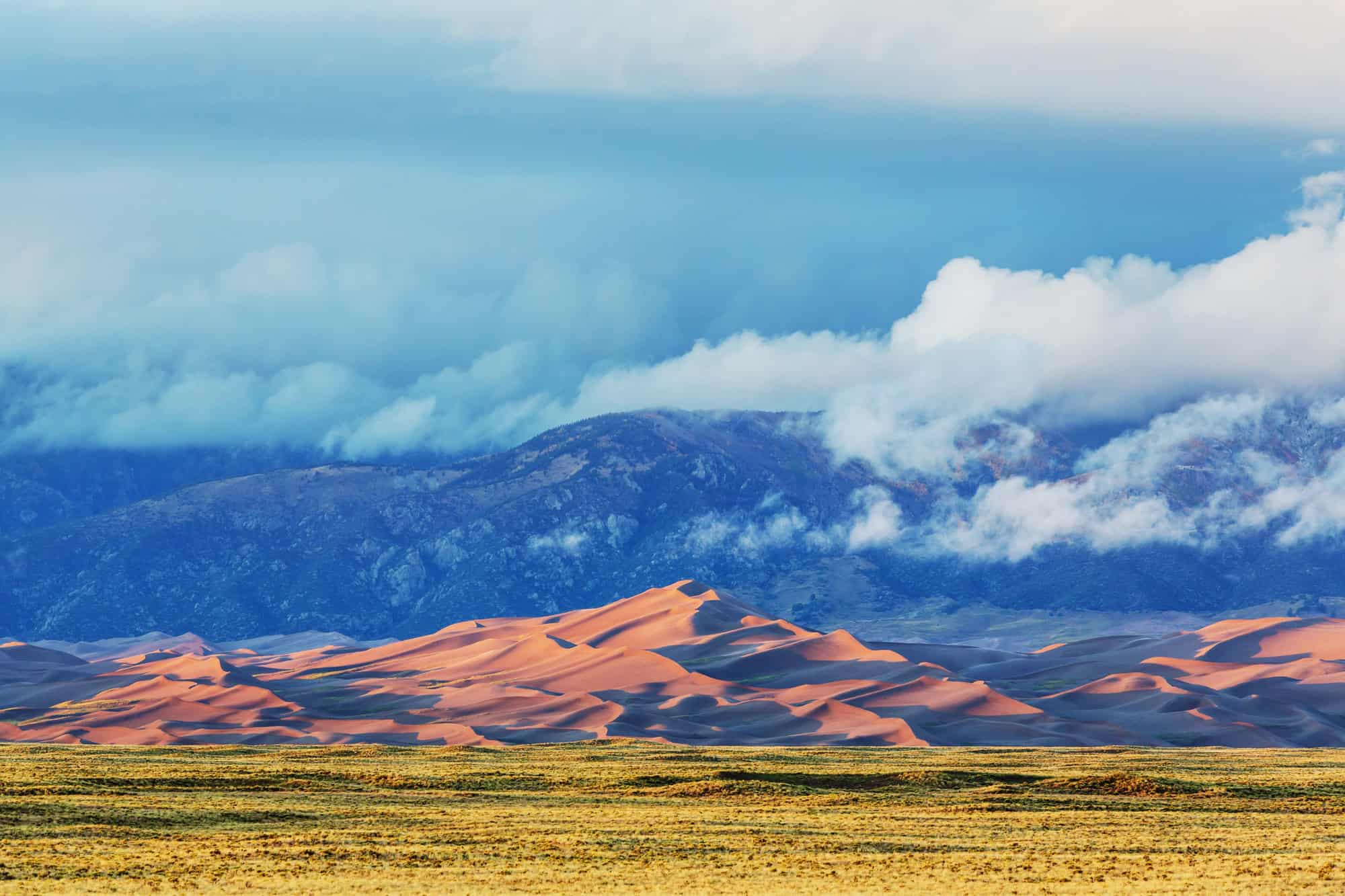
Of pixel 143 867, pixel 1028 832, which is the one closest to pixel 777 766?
pixel 1028 832

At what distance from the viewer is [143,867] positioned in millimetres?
58719

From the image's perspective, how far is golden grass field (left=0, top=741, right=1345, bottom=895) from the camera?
190ft

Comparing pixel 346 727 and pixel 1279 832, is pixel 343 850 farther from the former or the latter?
pixel 346 727

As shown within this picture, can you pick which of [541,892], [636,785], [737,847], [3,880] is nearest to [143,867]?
[3,880]

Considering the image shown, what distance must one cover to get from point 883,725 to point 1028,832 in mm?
110659

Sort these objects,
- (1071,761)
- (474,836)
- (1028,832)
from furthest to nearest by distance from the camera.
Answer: (1071,761) → (1028,832) → (474,836)

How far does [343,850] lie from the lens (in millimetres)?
64500

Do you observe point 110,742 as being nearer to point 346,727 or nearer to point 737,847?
point 346,727

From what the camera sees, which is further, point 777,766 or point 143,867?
point 777,766

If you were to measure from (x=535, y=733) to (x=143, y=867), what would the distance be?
128 metres

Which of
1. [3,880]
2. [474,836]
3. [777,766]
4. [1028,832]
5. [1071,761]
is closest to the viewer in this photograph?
[3,880]

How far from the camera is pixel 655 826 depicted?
74.3 metres

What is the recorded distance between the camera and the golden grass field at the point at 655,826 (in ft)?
190

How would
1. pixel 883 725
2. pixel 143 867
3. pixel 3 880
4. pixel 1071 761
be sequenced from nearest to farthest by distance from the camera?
1. pixel 3 880
2. pixel 143 867
3. pixel 1071 761
4. pixel 883 725
